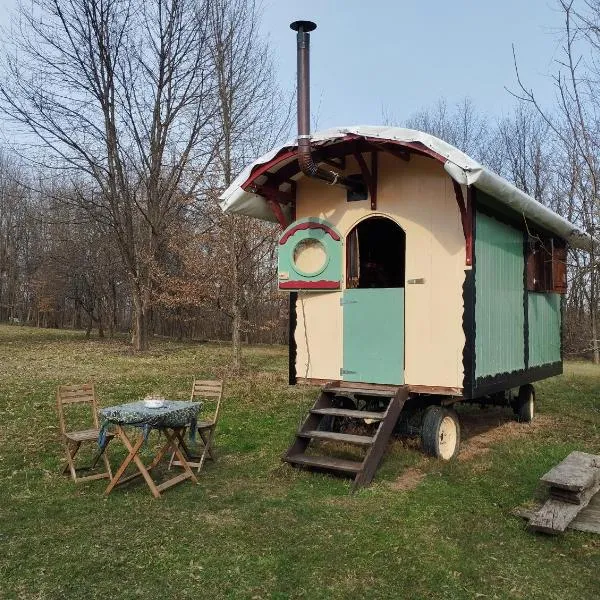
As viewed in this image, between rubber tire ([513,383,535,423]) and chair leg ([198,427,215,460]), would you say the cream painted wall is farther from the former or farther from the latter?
rubber tire ([513,383,535,423])

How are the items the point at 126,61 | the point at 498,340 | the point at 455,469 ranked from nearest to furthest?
the point at 455,469 → the point at 498,340 → the point at 126,61

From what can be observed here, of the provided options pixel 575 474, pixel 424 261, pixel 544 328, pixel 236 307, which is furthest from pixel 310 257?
pixel 236 307

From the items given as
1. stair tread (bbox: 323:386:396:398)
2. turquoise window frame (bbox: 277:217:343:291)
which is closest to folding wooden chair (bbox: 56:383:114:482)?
stair tread (bbox: 323:386:396:398)

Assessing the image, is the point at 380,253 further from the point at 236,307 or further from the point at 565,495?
the point at 236,307

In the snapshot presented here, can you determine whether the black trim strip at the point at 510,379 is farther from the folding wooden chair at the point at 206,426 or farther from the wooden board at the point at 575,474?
the folding wooden chair at the point at 206,426

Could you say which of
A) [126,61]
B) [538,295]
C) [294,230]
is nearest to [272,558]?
[294,230]

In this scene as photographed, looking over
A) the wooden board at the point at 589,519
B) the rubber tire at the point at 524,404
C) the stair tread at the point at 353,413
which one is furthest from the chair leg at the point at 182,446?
the rubber tire at the point at 524,404

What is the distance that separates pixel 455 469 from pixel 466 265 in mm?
2220

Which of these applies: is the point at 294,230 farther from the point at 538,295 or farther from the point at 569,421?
the point at 569,421

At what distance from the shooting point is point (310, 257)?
23.9ft

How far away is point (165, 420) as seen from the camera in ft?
17.2

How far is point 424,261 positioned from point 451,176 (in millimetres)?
1105

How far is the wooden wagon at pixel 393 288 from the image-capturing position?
6.27 metres

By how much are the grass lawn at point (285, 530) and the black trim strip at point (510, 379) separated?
796 mm
